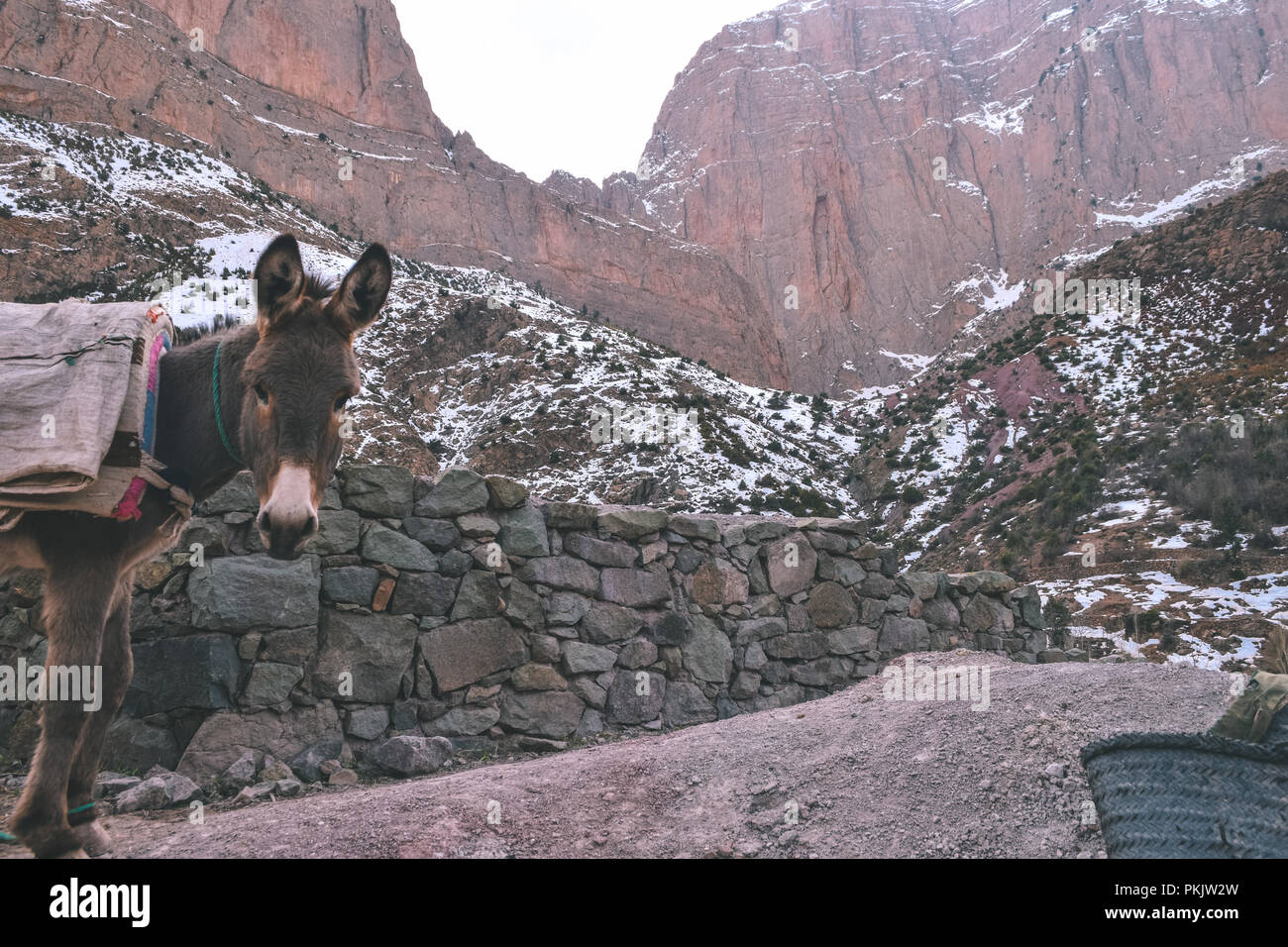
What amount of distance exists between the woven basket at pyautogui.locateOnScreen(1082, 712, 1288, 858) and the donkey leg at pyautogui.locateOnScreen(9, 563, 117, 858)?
394 centimetres

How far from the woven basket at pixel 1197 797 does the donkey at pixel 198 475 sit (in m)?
3.13

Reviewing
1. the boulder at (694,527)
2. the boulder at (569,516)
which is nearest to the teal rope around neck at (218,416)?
the boulder at (569,516)

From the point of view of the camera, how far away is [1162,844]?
2764mm

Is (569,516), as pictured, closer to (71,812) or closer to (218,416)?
(218,416)

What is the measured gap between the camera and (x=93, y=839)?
10.8 ft

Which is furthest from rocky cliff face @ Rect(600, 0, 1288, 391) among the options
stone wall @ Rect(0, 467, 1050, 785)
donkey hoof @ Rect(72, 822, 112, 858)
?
donkey hoof @ Rect(72, 822, 112, 858)

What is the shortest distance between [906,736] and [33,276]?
44.1 metres

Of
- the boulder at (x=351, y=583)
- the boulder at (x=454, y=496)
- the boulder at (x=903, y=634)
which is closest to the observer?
the boulder at (x=351, y=583)

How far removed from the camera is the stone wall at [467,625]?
5230mm

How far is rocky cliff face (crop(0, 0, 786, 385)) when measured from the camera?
59844mm

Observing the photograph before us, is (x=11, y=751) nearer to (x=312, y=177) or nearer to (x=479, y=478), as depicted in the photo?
(x=479, y=478)

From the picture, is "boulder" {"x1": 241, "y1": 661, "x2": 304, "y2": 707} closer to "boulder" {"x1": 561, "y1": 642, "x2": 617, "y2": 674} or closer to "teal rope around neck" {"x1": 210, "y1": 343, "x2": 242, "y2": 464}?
"boulder" {"x1": 561, "y1": 642, "x2": 617, "y2": 674}

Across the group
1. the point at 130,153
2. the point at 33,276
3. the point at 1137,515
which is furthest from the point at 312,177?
the point at 1137,515

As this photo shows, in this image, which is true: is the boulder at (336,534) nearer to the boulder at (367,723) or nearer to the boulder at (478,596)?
the boulder at (478,596)
